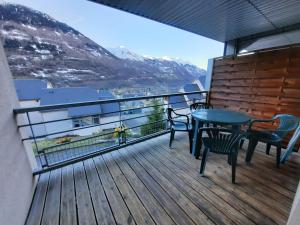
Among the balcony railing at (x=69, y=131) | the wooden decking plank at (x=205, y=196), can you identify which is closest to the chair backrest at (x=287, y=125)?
the wooden decking plank at (x=205, y=196)

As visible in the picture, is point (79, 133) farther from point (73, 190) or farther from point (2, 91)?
point (2, 91)

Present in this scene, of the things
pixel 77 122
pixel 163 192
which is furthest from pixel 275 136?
pixel 77 122

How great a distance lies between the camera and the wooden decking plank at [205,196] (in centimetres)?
130

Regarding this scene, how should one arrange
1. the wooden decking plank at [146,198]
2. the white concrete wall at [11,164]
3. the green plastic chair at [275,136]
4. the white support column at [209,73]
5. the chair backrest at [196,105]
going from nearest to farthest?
the white concrete wall at [11,164] < the wooden decking plank at [146,198] < the green plastic chair at [275,136] < the chair backrest at [196,105] < the white support column at [209,73]

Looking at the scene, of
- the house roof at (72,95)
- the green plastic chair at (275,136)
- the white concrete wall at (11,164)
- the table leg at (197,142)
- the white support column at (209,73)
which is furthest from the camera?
the white support column at (209,73)

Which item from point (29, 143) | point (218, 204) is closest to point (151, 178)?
point (218, 204)

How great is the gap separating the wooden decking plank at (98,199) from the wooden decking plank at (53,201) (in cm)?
33

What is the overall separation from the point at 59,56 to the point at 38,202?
8.46 ft

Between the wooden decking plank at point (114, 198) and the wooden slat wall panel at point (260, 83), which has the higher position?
the wooden slat wall panel at point (260, 83)

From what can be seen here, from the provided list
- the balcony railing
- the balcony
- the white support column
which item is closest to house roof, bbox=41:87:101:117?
the balcony railing

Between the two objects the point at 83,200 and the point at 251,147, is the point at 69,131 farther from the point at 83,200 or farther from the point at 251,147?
the point at 251,147

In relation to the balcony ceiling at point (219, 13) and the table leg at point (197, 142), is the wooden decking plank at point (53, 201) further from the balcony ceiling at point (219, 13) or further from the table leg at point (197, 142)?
the balcony ceiling at point (219, 13)

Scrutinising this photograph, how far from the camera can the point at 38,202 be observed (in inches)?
58.6

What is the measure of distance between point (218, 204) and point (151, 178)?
79 centimetres
